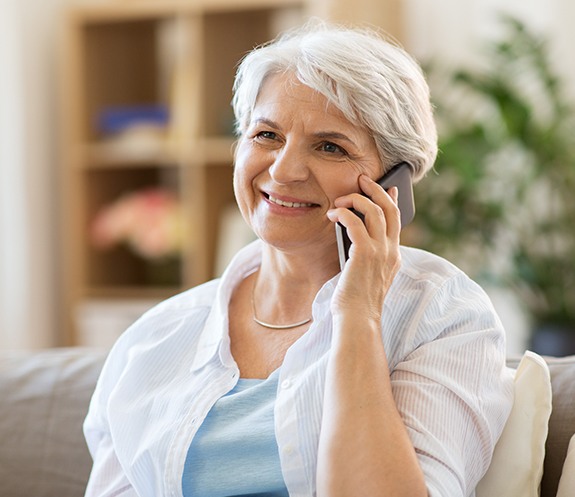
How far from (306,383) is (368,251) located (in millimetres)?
214

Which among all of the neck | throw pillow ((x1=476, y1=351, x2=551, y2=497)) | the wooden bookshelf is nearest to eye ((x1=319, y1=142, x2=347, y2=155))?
the neck

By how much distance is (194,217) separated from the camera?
13.1 feet

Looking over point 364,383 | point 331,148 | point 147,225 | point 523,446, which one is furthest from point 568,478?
point 147,225

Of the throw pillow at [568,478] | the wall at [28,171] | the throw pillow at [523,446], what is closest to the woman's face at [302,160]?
the throw pillow at [523,446]

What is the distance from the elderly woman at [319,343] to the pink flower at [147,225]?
2343 mm

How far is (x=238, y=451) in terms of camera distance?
1492 mm

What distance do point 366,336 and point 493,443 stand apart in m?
0.24

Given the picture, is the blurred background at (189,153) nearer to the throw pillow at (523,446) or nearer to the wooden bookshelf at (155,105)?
the wooden bookshelf at (155,105)

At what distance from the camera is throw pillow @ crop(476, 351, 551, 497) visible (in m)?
1.43

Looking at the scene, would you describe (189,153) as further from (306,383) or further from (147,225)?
(306,383)

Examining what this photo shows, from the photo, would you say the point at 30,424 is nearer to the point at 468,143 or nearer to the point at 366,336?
the point at 366,336

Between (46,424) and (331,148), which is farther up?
(331,148)

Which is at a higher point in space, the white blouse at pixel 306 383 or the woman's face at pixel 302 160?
the woman's face at pixel 302 160

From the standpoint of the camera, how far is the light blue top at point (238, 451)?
1.48 meters
